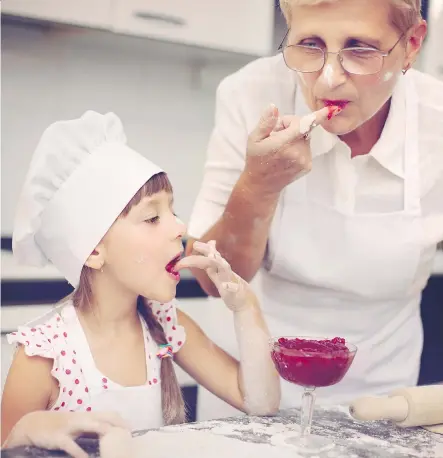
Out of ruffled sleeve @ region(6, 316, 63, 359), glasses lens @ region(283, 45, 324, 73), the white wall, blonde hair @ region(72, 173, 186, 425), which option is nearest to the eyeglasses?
glasses lens @ region(283, 45, 324, 73)

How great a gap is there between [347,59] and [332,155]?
0.55 ft

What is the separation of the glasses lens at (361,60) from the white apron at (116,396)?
51 centimetres

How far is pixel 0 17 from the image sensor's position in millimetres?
798

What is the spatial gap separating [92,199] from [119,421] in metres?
0.27

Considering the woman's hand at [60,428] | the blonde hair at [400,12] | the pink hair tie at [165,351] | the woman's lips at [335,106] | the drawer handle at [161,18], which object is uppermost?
the blonde hair at [400,12]

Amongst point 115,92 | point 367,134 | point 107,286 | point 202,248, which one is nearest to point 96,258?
point 107,286

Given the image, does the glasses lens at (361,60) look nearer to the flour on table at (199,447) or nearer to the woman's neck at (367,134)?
the woman's neck at (367,134)

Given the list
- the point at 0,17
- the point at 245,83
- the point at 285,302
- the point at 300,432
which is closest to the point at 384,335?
the point at 285,302

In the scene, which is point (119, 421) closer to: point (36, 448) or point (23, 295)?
point (36, 448)

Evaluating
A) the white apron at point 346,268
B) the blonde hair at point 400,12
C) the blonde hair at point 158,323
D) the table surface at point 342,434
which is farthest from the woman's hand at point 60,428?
the blonde hair at point 400,12

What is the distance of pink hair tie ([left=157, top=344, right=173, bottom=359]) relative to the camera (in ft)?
→ 2.74

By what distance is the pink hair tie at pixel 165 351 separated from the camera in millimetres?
835

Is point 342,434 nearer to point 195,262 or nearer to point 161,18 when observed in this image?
point 195,262

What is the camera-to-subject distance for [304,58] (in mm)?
902
